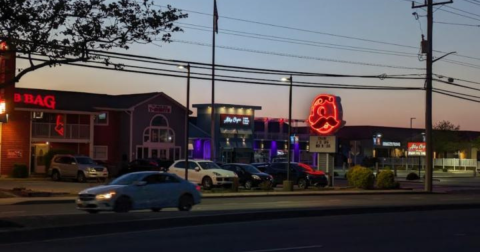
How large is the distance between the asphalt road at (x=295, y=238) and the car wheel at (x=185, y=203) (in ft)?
12.8

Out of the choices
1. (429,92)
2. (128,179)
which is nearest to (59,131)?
(429,92)

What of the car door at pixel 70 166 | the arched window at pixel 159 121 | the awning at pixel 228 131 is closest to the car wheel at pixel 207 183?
the car door at pixel 70 166

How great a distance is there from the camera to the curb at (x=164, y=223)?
44.5 ft

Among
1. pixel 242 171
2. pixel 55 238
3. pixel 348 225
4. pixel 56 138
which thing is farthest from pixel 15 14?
pixel 56 138

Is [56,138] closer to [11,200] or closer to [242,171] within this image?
[242,171]

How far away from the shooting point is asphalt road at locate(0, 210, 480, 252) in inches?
484

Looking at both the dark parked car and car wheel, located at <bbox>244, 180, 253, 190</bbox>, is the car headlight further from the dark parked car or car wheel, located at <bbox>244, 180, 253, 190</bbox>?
the dark parked car

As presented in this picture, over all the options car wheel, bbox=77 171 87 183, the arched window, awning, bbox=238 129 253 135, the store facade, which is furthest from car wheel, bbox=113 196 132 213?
awning, bbox=238 129 253 135

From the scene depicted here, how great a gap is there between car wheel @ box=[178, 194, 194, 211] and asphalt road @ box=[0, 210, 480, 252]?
12.8 feet

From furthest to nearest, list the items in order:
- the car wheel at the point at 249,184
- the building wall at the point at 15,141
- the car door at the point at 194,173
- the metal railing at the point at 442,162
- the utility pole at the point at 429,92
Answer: the metal railing at the point at 442,162
the building wall at the point at 15,141
the utility pole at the point at 429,92
the car wheel at the point at 249,184
the car door at the point at 194,173

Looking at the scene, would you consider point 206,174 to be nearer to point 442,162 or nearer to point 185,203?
point 185,203

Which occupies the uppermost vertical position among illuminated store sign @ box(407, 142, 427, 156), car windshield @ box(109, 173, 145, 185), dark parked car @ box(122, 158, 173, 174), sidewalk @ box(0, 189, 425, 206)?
illuminated store sign @ box(407, 142, 427, 156)

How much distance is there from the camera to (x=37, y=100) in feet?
159

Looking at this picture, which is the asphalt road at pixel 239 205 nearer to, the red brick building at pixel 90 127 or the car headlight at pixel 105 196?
the car headlight at pixel 105 196
